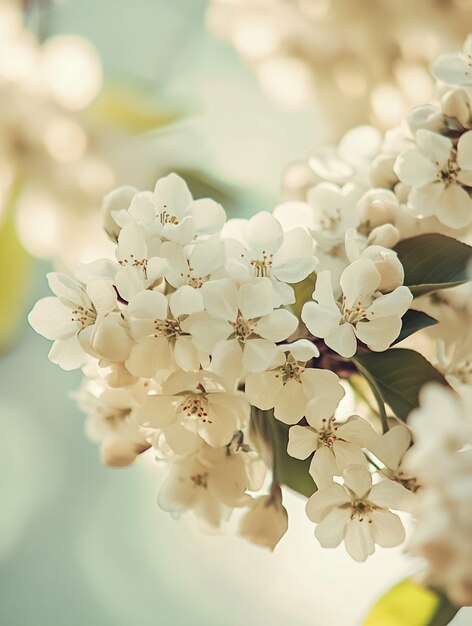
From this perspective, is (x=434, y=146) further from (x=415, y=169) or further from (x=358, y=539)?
(x=358, y=539)

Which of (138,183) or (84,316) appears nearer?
(84,316)

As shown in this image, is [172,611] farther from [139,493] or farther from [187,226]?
[187,226]

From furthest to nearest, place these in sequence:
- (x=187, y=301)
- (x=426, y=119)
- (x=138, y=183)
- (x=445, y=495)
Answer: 1. (x=138, y=183)
2. (x=426, y=119)
3. (x=187, y=301)
4. (x=445, y=495)

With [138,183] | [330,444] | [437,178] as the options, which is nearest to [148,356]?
[330,444]

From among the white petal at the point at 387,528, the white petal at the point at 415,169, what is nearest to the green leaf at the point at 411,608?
the white petal at the point at 387,528

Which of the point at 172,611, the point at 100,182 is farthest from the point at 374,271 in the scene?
the point at 172,611

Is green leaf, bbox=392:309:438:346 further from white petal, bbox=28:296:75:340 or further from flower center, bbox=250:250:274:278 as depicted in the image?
white petal, bbox=28:296:75:340

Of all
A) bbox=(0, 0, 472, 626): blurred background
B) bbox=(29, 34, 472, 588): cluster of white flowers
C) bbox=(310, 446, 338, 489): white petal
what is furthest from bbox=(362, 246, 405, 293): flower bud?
bbox=(0, 0, 472, 626): blurred background

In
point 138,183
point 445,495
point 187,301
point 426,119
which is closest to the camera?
point 445,495
